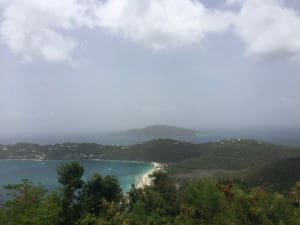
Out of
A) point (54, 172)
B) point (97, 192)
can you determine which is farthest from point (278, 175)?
point (54, 172)

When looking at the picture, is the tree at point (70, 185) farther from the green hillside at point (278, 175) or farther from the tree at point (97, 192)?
the green hillside at point (278, 175)

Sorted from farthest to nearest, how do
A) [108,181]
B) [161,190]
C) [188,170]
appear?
[188,170]
[161,190]
[108,181]

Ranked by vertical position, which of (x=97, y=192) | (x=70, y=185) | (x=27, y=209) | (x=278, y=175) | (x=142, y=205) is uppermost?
(x=27, y=209)

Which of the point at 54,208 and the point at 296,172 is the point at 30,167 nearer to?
the point at 296,172

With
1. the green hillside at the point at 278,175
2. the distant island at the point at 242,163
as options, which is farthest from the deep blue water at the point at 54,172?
the green hillside at the point at 278,175

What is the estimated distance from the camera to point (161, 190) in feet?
156

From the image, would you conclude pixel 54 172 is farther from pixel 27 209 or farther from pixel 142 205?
pixel 27 209

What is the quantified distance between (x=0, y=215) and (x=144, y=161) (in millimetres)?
178965

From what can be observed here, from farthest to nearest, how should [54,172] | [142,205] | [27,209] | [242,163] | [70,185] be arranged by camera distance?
[54,172]
[242,163]
[70,185]
[142,205]
[27,209]

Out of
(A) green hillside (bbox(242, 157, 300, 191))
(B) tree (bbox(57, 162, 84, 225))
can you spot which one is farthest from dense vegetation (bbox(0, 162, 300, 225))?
(A) green hillside (bbox(242, 157, 300, 191))

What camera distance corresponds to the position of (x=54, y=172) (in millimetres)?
166750

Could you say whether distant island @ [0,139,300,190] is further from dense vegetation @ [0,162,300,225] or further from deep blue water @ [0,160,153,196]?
dense vegetation @ [0,162,300,225]

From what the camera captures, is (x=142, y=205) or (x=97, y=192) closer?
(x=142, y=205)

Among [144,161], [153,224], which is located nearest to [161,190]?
[153,224]
